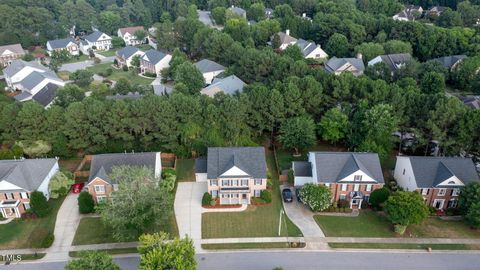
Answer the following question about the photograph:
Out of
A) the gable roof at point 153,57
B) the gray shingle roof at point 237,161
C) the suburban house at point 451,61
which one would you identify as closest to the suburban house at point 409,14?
the suburban house at point 451,61

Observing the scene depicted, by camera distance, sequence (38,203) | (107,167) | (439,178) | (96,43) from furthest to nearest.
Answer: (96,43) < (107,167) < (439,178) < (38,203)

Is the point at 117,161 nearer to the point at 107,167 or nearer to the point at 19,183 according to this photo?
the point at 107,167

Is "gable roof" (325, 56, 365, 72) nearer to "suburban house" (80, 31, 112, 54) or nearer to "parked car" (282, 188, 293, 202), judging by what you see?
"parked car" (282, 188, 293, 202)

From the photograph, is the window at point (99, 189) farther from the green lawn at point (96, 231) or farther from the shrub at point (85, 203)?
the green lawn at point (96, 231)

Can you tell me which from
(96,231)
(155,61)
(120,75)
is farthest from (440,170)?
(120,75)

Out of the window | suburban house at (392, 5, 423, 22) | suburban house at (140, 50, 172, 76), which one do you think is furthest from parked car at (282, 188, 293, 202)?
suburban house at (392, 5, 423, 22)

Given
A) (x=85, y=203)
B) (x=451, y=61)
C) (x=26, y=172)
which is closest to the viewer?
(x=85, y=203)
